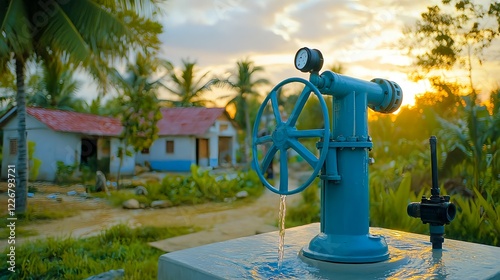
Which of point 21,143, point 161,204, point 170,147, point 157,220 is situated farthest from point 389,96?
point 170,147

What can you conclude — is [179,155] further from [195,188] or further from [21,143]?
[21,143]

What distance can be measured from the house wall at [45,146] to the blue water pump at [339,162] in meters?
4.25

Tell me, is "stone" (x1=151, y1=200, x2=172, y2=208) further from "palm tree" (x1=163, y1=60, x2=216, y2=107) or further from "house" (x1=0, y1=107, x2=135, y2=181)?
"palm tree" (x1=163, y1=60, x2=216, y2=107)

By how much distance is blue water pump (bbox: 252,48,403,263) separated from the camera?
2383 mm

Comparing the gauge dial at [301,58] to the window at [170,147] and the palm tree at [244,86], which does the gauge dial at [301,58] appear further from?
the palm tree at [244,86]

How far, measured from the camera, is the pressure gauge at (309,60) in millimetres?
2334

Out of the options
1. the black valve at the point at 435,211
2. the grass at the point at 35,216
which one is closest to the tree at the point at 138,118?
the grass at the point at 35,216

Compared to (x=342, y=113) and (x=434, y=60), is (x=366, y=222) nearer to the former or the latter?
(x=342, y=113)

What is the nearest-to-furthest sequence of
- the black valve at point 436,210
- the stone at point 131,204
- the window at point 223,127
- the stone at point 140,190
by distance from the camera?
1. the black valve at point 436,210
2. the stone at point 131,204
3. the stone at point 140,190
4. the window at point 223,127

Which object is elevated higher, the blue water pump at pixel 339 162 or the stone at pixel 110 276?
the blue water pump at pixel 339 162

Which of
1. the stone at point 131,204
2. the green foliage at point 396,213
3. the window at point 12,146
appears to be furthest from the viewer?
the stone at point 131,204

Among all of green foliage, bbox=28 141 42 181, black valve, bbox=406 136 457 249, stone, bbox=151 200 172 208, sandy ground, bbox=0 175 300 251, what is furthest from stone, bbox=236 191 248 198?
black valve, bbox=406 136 457 249

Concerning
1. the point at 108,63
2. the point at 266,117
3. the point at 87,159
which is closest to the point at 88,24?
the point at 108,63

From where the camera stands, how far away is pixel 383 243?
2.54 metres
